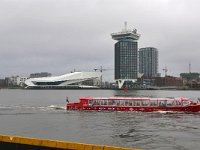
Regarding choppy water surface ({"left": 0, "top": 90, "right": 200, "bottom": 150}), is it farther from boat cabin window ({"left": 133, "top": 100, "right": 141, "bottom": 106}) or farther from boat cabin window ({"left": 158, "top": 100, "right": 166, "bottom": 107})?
boat cabin window ({"left": 133, "top": 100, "right": 141, "bottom": 106})

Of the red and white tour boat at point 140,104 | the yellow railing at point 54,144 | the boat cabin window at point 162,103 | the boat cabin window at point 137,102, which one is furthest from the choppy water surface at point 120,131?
the yellow railing at point 54,144

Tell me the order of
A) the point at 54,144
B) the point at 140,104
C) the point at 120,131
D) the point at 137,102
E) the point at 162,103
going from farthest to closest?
the point at 137,102
the point at 140,104
the point at 162,103
the point at 120,131
the point at 54,144

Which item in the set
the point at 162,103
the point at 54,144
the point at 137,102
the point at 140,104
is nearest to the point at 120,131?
the point at 54,144

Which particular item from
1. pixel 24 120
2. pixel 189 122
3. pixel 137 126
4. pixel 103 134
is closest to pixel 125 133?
pixel 103 134

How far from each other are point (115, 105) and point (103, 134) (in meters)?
35.6

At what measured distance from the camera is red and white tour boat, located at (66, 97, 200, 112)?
79625mm

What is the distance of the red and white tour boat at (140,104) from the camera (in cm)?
7962

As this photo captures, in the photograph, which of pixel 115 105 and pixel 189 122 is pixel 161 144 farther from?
pixel 115 105

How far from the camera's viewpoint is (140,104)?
8269cm

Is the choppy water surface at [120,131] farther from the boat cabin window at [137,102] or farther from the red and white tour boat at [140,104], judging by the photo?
the boat cabin window at [137,102]

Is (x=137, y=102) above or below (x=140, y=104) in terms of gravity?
above

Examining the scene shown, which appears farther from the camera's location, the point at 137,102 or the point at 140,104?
the point at 137,102

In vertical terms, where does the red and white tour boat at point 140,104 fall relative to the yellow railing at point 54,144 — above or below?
above

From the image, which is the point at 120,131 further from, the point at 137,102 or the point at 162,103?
the point at 137,102
